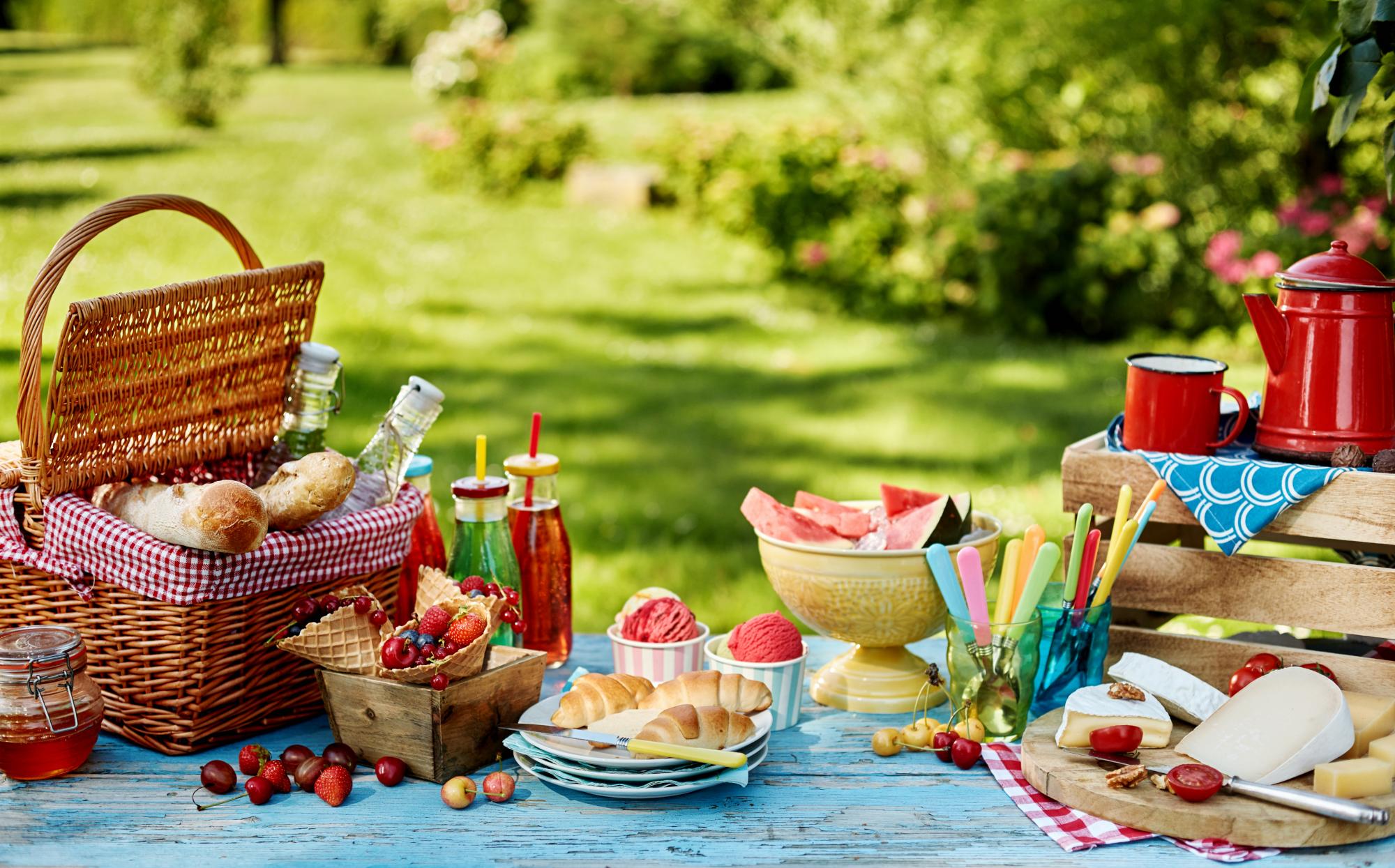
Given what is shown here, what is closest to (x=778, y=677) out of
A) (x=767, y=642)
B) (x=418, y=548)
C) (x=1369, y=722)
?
(x=767, y=642)

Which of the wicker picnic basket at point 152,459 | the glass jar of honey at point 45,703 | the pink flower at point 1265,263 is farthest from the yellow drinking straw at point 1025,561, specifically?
the pink flower at point 1265,263

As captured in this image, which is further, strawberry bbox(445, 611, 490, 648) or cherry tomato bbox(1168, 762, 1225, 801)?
strawberry bbox(445, 611, 490, 648)

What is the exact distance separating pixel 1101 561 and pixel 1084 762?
13.3 inches

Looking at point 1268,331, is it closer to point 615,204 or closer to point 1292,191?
point 1292,191

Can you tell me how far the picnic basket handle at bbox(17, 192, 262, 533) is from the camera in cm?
165

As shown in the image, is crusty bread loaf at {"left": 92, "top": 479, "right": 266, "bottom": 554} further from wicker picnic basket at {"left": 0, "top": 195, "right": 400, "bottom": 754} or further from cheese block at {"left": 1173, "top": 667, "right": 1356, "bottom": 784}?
cheese block at {"left": 1173, "top": 667, "right": 1356, "bottom": 784}

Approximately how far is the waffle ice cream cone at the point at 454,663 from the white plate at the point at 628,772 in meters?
0.14

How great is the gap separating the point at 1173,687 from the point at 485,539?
0.93 m

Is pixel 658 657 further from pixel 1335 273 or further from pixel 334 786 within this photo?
pixel 1335 273

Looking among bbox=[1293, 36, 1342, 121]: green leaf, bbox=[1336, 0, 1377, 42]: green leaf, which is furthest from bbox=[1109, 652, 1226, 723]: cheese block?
bbox=[1336, 0, 1377, 42]: green leaf

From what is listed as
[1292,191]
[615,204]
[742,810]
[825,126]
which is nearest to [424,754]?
[742,810]

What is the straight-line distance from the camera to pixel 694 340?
685 centimetres

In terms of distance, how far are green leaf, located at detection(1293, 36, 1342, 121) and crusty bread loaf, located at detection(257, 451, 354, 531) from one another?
1.32m

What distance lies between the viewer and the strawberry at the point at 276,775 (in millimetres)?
1600
